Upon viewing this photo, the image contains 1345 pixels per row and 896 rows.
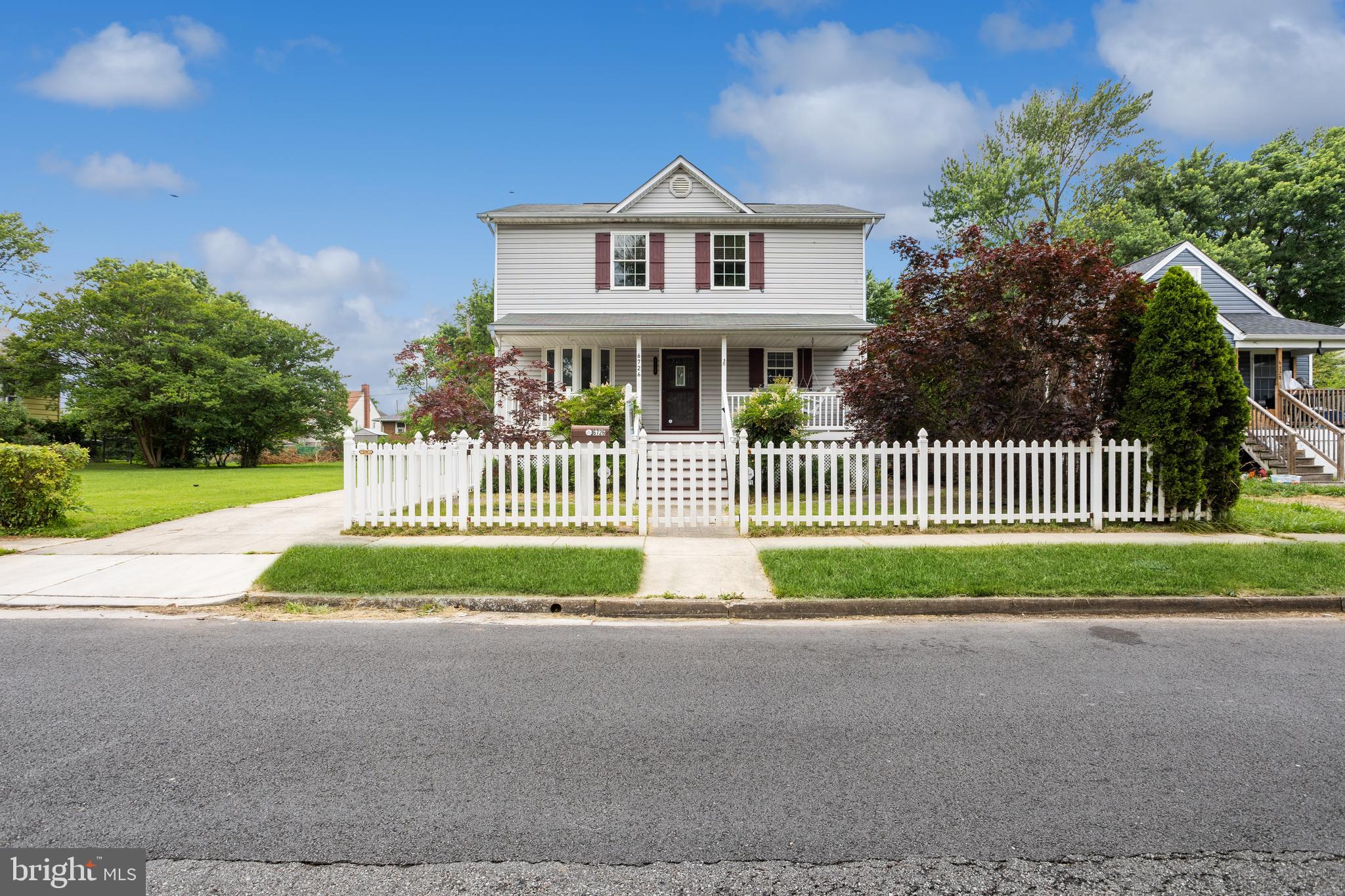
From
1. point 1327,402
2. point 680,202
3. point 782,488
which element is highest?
point 680,202

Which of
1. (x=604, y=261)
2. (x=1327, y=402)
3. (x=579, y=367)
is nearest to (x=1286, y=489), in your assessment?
(x=1327, y=402)

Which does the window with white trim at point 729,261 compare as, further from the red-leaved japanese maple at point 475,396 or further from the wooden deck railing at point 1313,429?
the wooden deck railing at point 1313,429

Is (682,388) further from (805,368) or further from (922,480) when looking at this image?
(922,480)

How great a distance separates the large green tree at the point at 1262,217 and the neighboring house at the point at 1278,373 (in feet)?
26.0

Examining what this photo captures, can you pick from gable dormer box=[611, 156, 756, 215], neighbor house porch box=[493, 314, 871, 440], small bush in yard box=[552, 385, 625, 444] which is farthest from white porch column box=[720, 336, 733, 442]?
gable dormer box=[611, 156, 756, 215]

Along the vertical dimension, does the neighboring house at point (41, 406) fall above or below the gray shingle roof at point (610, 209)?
below

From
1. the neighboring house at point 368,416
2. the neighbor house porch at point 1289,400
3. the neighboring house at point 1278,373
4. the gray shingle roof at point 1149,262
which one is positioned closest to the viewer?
the neighbor house porch at point 1289,400

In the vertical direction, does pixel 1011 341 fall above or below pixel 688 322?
below

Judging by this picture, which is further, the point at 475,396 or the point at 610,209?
the point at 610,209

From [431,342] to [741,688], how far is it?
4852 centimetres

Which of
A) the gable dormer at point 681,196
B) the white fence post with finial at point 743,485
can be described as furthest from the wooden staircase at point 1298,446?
the gable dormer at point 681,196

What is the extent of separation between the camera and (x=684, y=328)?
18203mm

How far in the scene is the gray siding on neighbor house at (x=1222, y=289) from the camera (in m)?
23.8

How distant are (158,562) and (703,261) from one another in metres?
16.2
